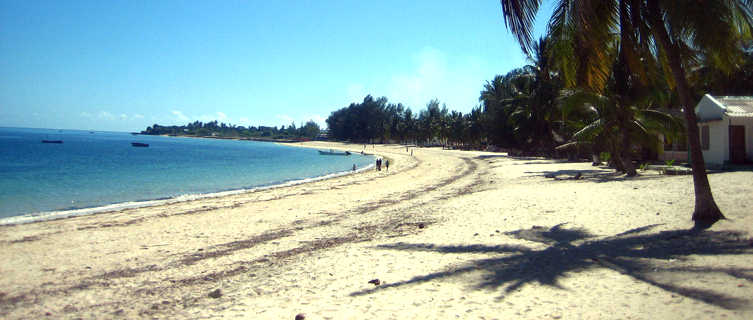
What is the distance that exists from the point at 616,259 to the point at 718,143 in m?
15.9

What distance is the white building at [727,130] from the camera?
55.1ft

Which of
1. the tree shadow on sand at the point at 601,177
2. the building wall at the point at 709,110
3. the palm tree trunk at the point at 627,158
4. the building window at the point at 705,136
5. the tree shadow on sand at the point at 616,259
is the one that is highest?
the building wall at the point at 709,110

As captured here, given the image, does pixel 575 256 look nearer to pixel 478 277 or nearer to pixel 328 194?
pixel 478 277

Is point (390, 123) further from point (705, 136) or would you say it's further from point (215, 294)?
point (215, 294)

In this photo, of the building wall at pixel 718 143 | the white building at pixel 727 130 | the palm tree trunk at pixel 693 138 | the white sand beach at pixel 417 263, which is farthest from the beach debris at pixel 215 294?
the white building at pixel 727 130

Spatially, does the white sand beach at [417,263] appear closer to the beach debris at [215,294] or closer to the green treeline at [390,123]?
the beach debris at [215,294]

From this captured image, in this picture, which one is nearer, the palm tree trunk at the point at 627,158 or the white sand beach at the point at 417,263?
the white sand beach at the point at 417,263

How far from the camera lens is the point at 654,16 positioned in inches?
277

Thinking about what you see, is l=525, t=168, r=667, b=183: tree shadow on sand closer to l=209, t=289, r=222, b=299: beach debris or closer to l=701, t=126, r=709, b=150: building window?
l=701, t=126, r=709, b=150: building window

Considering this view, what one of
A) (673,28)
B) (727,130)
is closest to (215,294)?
(673,28)

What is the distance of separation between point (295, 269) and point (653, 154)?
23.8m

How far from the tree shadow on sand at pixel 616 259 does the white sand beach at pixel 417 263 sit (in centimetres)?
3

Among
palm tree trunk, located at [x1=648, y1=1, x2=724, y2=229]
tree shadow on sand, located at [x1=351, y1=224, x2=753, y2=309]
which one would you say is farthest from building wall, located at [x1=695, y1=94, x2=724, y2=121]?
tree shadow on sand, located at [x1=351, y1=224, x2=753, y2=309]

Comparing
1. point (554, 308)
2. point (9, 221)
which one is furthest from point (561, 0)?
point (9, 221)
